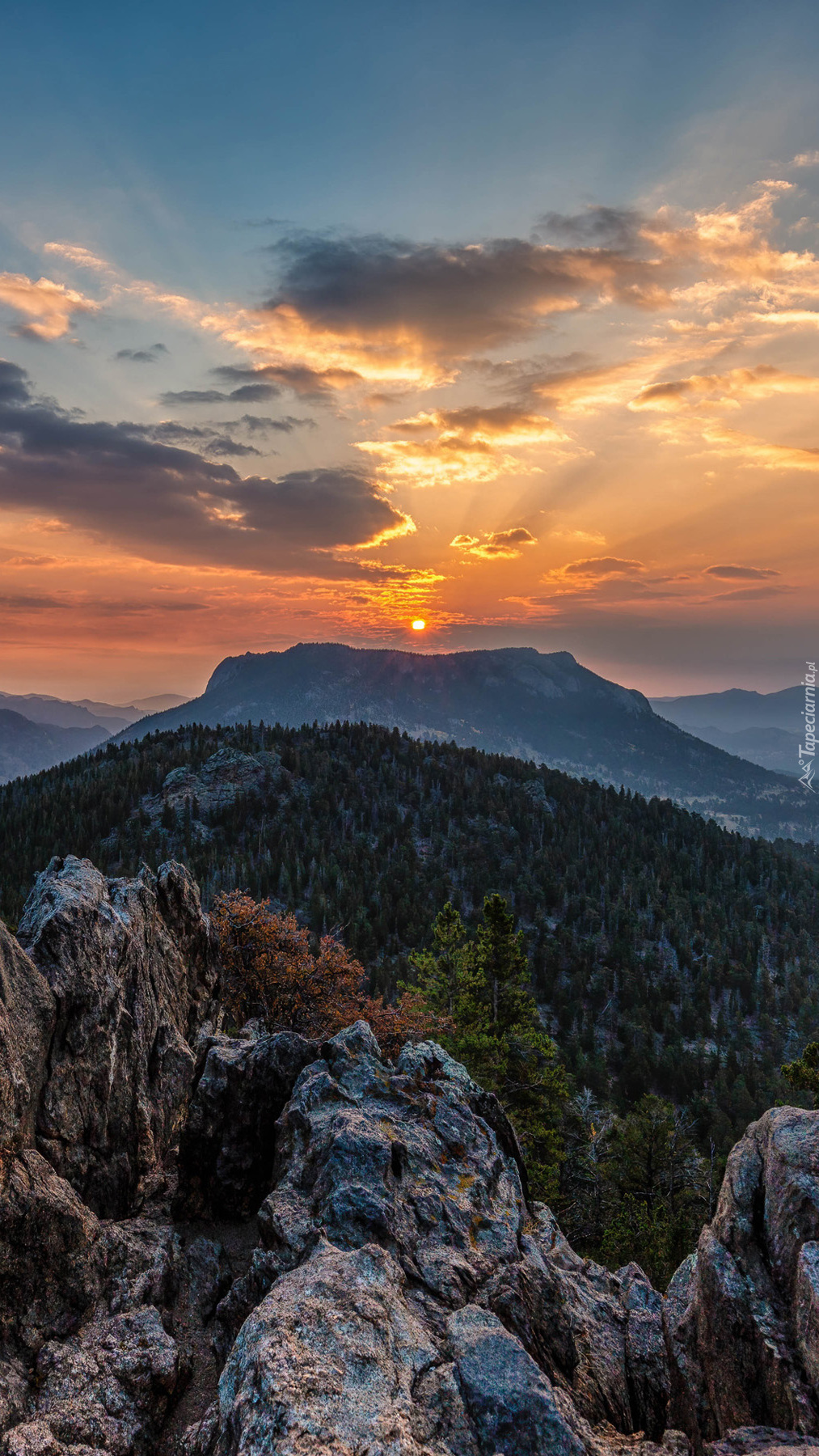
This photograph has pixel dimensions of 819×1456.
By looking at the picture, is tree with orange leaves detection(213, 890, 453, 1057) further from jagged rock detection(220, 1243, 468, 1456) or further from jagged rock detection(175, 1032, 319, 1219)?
jagged rock detection(220, 1243, 468, 1456)

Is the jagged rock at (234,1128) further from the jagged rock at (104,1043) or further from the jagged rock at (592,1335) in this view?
the jagged rock at (592,1335)

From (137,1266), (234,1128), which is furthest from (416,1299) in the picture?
(234,1128)

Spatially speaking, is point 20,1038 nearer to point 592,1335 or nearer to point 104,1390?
point 104,1390

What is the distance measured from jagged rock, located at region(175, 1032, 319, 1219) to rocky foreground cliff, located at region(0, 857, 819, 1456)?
75 mm

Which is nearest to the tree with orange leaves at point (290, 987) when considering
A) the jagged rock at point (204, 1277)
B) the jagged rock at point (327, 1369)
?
the jagged rock at point (204, 1277)

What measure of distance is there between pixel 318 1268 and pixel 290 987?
3190cm

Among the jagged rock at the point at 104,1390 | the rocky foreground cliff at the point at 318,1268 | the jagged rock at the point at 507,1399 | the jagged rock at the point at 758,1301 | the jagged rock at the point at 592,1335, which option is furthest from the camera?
the jagged rock at the point at 592,1335

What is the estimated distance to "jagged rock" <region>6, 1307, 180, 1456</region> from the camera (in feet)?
41.5

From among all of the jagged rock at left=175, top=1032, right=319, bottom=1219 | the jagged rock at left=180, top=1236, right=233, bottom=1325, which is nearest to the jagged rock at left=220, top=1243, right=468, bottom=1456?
the jagged rock at left=180, top=1236, right=233, bottom=1325

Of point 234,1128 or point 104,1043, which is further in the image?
point 234,1128

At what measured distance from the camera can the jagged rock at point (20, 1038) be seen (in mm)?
15930

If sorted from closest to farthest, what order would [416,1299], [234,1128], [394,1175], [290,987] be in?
1. [416,1299]
2. [394,1175]
3. [234,1128]
4. [290,987]

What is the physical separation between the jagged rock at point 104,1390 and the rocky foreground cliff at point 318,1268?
49 millimetres

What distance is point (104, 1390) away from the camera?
13.8 metres
